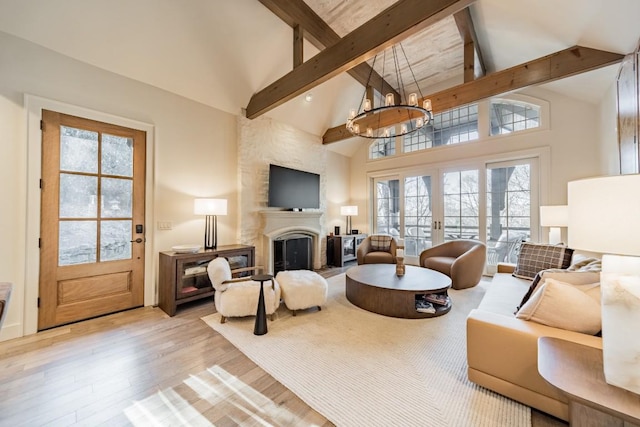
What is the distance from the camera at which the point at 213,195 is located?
12.8 ft

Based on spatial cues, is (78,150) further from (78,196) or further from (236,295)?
(236,295)

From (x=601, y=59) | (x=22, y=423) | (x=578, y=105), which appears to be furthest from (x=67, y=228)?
(x=578, y=105)

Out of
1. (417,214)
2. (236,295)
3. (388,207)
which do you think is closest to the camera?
(236,295)

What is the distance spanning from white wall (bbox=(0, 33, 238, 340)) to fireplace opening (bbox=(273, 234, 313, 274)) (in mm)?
884

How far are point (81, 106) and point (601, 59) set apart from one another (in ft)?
18.7

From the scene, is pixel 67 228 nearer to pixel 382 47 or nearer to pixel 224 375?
pixel 224 375

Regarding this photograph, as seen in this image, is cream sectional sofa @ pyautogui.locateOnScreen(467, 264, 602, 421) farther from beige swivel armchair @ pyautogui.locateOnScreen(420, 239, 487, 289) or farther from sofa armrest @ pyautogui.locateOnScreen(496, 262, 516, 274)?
beige swivel armchair @ pyautogui.locateOnScreen(420, 239, 487, 289)

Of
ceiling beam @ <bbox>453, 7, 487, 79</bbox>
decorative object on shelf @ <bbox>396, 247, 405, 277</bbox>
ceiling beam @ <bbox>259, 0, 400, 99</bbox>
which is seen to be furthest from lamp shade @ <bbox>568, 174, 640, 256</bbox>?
ceiling beam @ <bbox>453, 7, 487, 79</bbox>

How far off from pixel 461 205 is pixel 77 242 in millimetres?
6079

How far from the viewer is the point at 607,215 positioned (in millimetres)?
957

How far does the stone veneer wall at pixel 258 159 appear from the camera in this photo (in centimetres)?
419

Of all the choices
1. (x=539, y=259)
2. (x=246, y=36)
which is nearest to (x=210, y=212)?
(x=246, y=36)

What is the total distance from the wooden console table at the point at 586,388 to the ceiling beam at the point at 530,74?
3246mm

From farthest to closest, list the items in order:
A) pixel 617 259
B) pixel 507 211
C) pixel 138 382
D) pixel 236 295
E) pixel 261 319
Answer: pixel 507 211
pixel 236 295
pixel 261 319
pixel 138 382
pixel 617 259
